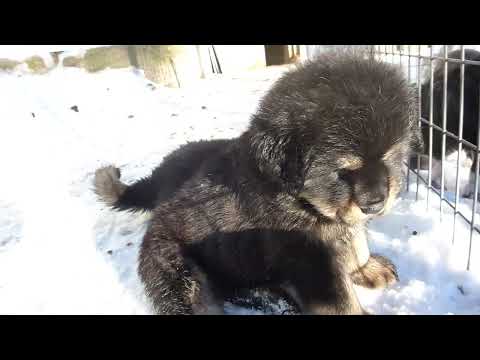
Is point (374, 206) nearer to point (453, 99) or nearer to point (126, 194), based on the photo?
point (453, 99)

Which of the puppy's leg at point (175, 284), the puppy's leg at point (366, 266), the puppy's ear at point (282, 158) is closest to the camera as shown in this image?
the puppy's ear at point (282, 158)

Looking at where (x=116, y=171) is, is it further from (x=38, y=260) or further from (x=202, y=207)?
(x=202, y=207)

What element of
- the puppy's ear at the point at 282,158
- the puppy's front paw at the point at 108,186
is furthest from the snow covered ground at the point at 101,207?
the puppy's ear at the point at 282,158

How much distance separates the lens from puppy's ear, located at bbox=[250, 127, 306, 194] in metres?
2.19

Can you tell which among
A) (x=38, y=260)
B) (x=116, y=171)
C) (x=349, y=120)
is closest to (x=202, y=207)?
(x=349, y=120)

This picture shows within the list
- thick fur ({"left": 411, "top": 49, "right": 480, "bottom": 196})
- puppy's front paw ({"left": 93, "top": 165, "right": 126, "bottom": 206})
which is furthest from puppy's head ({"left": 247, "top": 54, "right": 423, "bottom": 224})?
puppy's front paw ({"left": 93, "top": 165, "right": 126, "bottom": 206})

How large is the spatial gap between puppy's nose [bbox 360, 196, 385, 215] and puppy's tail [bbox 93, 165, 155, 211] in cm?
217

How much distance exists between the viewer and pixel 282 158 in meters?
2.20

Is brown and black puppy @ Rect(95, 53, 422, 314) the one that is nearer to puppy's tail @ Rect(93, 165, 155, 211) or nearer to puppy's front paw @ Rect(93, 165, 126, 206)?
puppy's tail @ Rect(93, 165, 155, 211)

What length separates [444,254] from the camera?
2.78 meters

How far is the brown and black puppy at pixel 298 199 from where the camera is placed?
6.92 ft

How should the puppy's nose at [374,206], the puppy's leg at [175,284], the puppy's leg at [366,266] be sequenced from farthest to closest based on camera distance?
the puppy's leg at [366,266], the puppy's leg at [175,284], the puppy's nose at [374,206]

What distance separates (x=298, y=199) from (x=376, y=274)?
94cm

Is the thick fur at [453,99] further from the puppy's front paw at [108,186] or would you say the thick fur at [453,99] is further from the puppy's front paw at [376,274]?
the puppy's front paw at [108,186]
